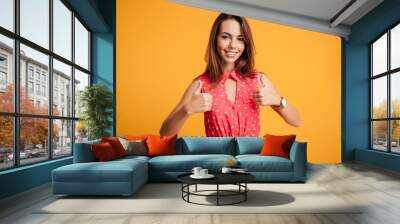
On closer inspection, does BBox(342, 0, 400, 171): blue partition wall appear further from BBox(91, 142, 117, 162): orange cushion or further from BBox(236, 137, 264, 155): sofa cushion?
BBox(91, 142, 117, 162): orange cushion

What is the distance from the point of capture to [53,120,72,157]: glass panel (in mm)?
6120

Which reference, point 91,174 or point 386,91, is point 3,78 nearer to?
point 91,174

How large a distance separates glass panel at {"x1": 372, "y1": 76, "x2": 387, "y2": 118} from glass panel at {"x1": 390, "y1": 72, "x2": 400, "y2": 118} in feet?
0.85

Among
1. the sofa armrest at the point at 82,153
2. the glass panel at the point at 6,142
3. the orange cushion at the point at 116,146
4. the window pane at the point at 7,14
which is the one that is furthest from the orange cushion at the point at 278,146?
the window pane at the point at 7,14

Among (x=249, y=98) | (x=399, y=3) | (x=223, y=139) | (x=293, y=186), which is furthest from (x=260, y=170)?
(x=399, y=3)

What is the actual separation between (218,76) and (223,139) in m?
1.30

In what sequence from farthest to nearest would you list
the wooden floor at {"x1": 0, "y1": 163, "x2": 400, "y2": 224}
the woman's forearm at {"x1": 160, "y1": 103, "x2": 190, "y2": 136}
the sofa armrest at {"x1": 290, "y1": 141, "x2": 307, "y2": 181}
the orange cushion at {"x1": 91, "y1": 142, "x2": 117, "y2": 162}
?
the woman's forearm at {"x1": 160, "y1": 103, "x2": 190, "y2": 136}, the sofa armrest at {"x1": 290, "y1": 141, "x2": 307, "y2": 181}, the orange cushion at {"x1": 91, "y1": 142, "x2": 117, "y2": 162}, the wooden floor at {"x1": 0, "y1": 163, "x2": 400, "y2": 224}

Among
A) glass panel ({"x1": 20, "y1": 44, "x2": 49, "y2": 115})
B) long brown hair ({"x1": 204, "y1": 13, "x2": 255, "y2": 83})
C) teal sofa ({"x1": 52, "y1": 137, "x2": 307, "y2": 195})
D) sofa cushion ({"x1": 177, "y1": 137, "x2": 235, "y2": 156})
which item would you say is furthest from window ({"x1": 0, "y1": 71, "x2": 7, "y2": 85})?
long brown hair ({"x1": 204, "y1": 13, "x2": 255, "y2": 83})

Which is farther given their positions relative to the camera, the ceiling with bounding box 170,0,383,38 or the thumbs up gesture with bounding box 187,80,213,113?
the thumbs up gesture with bounding box 187,80,213,113

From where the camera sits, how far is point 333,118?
790 cm

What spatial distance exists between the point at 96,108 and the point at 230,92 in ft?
8.26

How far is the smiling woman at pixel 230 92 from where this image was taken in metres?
7.12

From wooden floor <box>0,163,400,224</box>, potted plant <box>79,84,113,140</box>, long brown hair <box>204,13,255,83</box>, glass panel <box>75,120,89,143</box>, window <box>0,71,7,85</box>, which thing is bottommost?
wooden floor <box>0,163,400,224</box>

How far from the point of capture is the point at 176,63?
7.66m
